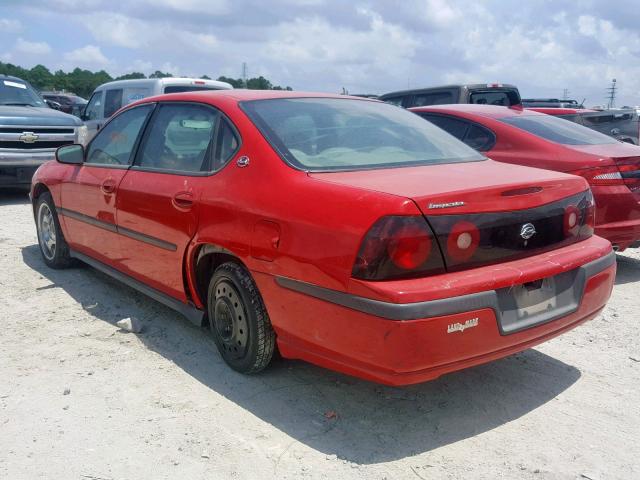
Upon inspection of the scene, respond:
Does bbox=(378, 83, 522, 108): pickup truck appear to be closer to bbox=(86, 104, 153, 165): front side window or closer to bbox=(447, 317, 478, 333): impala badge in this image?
bbox=(86, 104, 153, 165): front side window

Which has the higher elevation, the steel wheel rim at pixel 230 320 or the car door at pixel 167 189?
the car door at pixel 167 189

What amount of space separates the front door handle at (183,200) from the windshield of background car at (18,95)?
26.4ft

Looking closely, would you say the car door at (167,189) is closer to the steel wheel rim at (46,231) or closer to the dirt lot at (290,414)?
the dirt lot at (290,414)

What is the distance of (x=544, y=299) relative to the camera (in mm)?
3072

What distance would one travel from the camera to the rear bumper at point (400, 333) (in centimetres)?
266

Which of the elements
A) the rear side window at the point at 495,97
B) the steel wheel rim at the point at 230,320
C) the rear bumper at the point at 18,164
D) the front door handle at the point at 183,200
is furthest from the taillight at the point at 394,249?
the rear bumper at the point at 18,164

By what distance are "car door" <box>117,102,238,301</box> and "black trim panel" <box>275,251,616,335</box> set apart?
37.4 inches

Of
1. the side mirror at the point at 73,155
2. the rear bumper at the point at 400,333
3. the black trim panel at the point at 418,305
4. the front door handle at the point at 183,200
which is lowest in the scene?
the rear bumper at the point at 400,333

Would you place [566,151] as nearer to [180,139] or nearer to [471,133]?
[471,133]

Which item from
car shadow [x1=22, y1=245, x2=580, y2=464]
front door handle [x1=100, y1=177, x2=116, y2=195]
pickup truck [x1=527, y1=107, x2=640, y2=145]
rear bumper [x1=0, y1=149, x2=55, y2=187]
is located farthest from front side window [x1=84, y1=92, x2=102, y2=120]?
car shadow [x1=22, y1=245, x2=580, y2=464]

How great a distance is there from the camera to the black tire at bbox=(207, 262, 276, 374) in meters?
3.41

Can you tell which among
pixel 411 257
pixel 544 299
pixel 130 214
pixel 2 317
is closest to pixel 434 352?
pixel 411 257

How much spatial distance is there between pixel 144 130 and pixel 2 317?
1699 millimetres

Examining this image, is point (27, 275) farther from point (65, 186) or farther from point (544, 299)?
point (544, 299)
